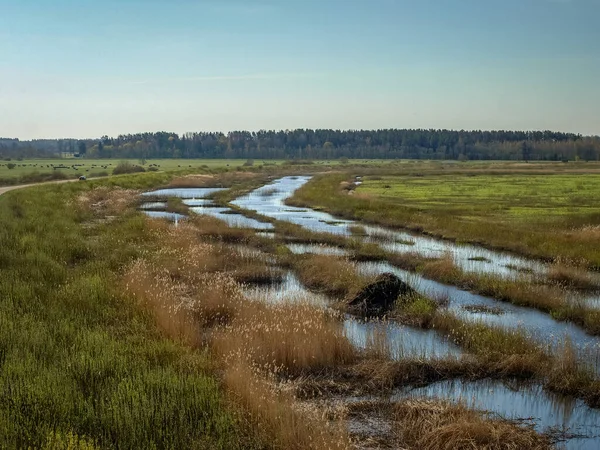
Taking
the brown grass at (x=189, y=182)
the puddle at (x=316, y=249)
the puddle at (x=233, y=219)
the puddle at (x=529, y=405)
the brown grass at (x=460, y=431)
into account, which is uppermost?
the brown grass at (x=189, y=182)

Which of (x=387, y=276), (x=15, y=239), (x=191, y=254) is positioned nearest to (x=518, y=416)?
(x=387, y=276)

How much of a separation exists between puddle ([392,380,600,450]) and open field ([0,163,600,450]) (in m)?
0.30

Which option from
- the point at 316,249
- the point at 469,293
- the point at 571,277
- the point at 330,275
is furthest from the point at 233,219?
the point at 571,277

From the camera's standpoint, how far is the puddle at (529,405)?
10.9 meters

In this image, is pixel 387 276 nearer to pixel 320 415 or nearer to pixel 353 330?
pixel 353 330

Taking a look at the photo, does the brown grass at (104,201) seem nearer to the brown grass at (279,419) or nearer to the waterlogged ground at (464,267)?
the waterlogged ground at (464,267)

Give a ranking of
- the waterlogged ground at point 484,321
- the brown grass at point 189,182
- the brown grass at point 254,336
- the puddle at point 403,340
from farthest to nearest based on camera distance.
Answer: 1. the brown grass at point 189,182
2. the puddle at point 403,340
3. the waterlogged ground at point 484,321
4. the brown grass at point 254,336

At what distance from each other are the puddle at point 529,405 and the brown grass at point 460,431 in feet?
1.84

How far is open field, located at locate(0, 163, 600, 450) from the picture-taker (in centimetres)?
956

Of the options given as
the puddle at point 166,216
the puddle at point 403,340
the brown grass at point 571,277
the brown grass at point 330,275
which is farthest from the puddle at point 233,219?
the puddle at point 403,340

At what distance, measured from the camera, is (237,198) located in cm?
6669

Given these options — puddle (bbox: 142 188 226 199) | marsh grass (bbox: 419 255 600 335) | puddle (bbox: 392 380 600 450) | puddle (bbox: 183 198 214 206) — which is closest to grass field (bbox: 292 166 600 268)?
marsh grass (bbox: 419 255 600 335)

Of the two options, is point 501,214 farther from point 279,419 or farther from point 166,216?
point 279,419

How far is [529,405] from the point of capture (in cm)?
1206
